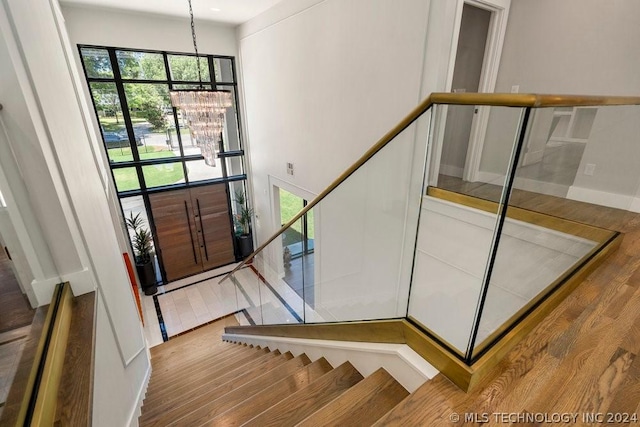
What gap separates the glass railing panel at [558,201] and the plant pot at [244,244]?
239 inches

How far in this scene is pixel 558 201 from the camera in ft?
6.33

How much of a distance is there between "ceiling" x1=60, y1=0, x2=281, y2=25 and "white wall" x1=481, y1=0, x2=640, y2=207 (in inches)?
133

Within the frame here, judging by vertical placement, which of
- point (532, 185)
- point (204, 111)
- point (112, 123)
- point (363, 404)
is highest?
point (204, 111)

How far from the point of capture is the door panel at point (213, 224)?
6258 millimetres

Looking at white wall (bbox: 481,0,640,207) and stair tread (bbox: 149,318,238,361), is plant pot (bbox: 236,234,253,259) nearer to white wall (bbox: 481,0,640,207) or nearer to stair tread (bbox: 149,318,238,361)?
stair tread (bbox: 149,318,238,361)

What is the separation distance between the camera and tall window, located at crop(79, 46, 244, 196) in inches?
195

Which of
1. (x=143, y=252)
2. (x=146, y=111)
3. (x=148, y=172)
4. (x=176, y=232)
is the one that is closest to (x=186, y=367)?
(x=143, y=252)

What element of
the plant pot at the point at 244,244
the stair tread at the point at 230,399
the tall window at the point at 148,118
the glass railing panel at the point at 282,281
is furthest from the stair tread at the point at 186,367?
the plant pot at the point at 244,244

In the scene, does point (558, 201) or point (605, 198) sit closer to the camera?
point (558, 201)

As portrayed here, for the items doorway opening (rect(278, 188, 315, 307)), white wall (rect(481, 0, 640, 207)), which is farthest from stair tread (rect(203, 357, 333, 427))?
white wall (rect(481, 0, 640, 207))

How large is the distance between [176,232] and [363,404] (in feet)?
18.9

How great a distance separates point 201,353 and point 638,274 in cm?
479

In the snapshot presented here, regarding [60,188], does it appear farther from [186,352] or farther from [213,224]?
[213,224]

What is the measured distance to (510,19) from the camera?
3260 mm
